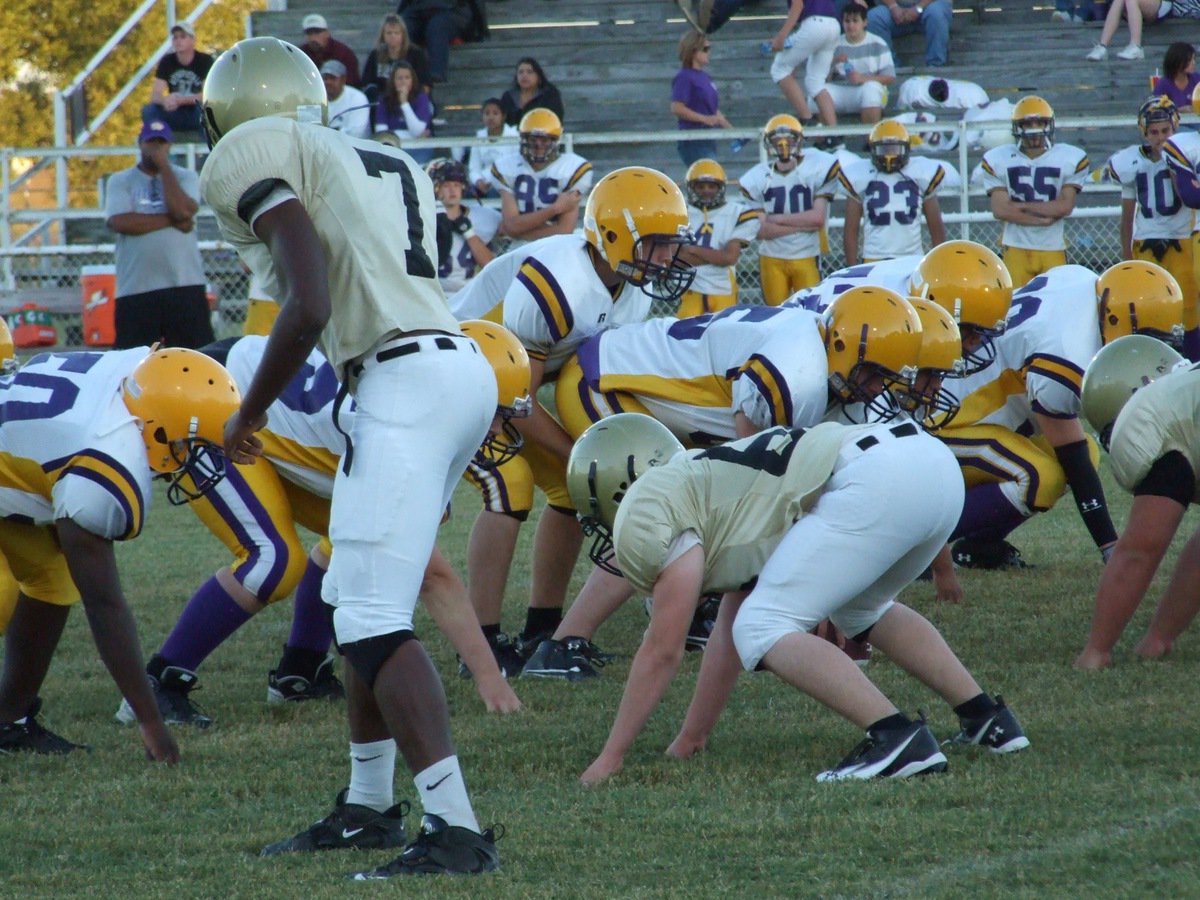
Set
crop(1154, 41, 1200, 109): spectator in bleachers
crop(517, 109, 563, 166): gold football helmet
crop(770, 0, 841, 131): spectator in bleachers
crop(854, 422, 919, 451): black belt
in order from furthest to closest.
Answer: crop(770, 0, 841, 131): spectator in bleachers → crop(1154, 41, 1200, 109): spectator in bleachers → crop(517, 109, 563, 166): gold football helmet → crop(854, 422, 919, 451): black belt

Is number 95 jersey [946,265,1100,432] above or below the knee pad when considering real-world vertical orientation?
below

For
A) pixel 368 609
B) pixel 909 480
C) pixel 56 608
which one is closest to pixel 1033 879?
pixel 909 480

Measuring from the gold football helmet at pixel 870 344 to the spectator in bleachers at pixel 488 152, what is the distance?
782cm

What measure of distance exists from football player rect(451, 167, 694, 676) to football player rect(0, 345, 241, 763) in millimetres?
1300

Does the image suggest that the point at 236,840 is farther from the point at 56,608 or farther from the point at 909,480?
the point at 909,480

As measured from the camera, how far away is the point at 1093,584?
639cm

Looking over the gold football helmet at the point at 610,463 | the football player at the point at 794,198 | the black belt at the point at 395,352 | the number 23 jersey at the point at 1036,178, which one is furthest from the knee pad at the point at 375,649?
the football player at the point at 794,198

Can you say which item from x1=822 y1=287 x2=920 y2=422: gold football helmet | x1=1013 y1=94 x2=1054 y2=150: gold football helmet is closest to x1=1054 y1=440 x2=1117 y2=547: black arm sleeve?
x1=822 y1=287 x2=920 y2=422: gold football helmet

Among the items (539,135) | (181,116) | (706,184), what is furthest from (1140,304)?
(181,116)

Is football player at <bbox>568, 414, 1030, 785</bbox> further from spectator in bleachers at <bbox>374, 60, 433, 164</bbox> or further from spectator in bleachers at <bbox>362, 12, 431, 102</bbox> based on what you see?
spectator in bleachers at <bbox>362, 12, 431, 102</bbox>

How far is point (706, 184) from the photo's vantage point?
35.9 feet

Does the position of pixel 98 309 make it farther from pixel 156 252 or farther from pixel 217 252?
pixel 156 252

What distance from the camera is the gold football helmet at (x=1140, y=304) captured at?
18.6 ft

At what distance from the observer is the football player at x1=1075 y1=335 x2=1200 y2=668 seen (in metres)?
4.79
